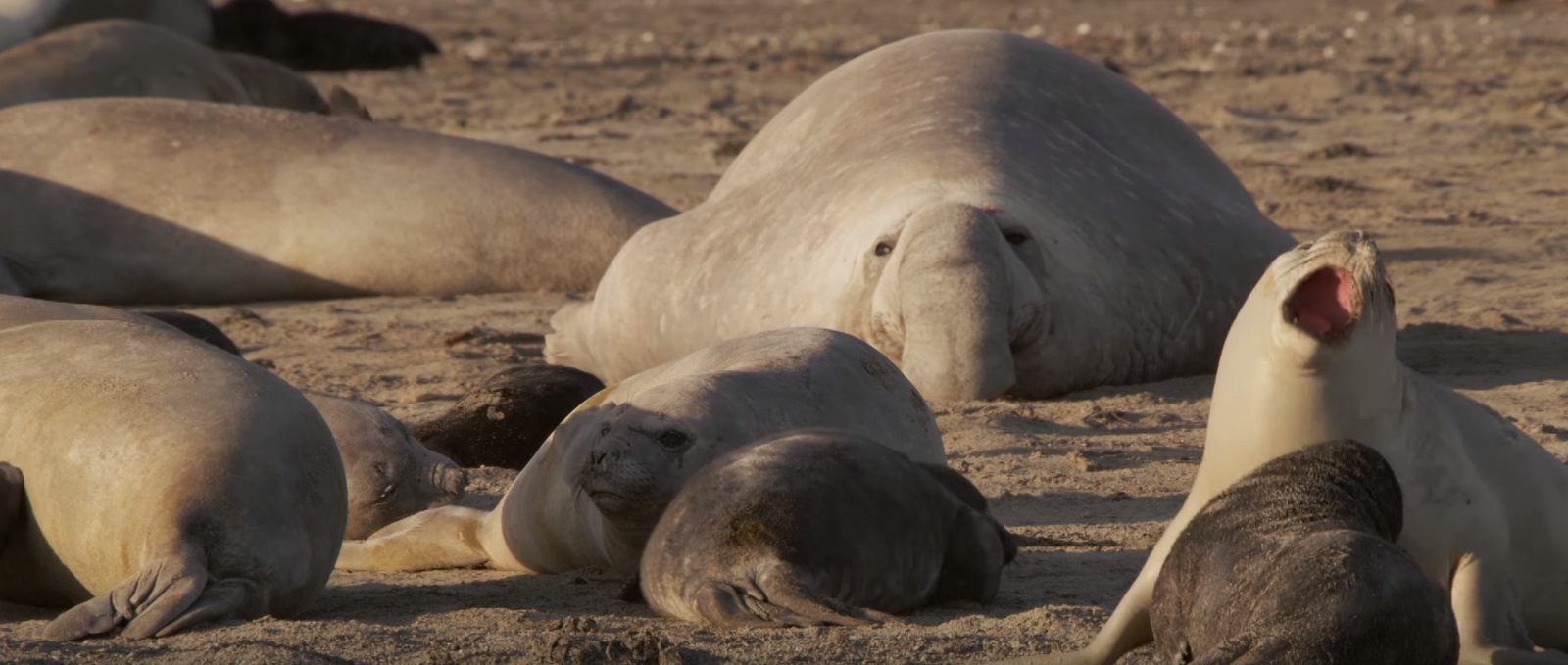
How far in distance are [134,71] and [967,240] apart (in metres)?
5.64

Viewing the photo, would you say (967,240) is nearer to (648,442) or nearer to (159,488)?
(648,442)

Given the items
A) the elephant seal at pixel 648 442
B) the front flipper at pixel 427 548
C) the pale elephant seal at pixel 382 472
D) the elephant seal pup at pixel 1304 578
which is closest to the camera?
the elephant seal pup at pixel 1304 578

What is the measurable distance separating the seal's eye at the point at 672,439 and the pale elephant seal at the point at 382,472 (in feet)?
3.03

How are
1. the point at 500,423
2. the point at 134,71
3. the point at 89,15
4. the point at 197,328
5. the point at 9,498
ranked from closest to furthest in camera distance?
the point at 9,498, the point at 500,423, the point at 197,328, the point at 134,71, the point at 89,15

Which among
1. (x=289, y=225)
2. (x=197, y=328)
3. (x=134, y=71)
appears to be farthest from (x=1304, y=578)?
(x=134, y=71)

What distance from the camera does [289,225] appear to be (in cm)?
809

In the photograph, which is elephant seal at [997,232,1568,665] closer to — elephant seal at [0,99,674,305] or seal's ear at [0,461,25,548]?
seal's ear at [0,461,25,548]

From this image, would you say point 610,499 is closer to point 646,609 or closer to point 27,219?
point 646,609

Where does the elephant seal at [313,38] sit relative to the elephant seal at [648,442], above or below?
below

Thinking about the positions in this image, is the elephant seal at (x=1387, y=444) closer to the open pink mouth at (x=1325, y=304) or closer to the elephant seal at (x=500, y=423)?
the open pink mouth at (x=1325, y=304)

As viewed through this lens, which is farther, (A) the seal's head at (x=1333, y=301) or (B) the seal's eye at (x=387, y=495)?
(B) the seal's eye at (x=387, y=495)

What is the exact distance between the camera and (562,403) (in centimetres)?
521

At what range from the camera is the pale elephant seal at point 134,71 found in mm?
9578

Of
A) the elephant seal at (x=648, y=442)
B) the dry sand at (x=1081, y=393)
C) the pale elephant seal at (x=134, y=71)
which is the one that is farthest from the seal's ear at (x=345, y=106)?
the elephant seal at (x=648, y=442)
